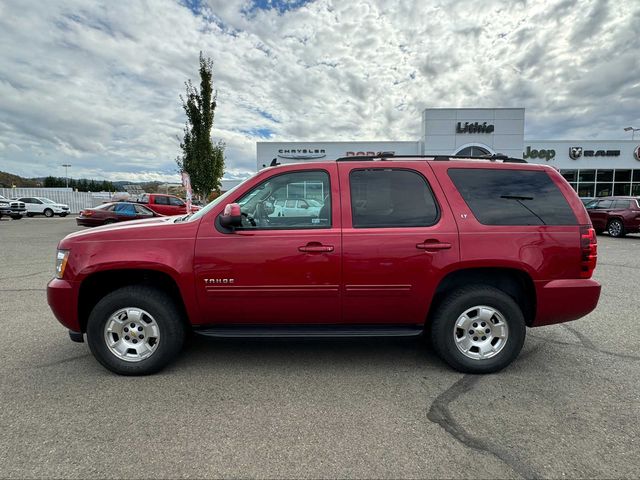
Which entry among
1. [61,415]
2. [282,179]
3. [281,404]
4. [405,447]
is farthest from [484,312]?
[61,415]

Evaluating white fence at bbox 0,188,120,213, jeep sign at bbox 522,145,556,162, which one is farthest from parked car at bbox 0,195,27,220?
jeep sign at bbox 522,145,556,162

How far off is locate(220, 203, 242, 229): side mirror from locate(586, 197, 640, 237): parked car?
1625 centimetres

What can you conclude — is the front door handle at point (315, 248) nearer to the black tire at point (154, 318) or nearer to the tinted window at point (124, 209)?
the black tire at point (154, 318)

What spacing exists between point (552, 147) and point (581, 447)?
31922mm

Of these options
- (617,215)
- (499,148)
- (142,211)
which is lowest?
(617,215)

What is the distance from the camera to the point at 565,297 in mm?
3145

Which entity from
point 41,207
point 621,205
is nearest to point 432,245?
point 621,205

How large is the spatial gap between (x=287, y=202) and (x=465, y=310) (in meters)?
1.87

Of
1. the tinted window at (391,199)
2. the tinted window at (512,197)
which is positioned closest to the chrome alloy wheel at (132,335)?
the tinted window at (391,199)

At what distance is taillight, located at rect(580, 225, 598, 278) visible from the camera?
3.12 metres

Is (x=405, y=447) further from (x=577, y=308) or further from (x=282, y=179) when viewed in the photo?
(x=282, y=179)

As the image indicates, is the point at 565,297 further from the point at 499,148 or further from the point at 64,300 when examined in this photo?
the point at 499,148

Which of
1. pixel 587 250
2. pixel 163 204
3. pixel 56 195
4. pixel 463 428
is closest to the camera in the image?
pixel 463 428

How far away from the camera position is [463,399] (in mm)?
2816
